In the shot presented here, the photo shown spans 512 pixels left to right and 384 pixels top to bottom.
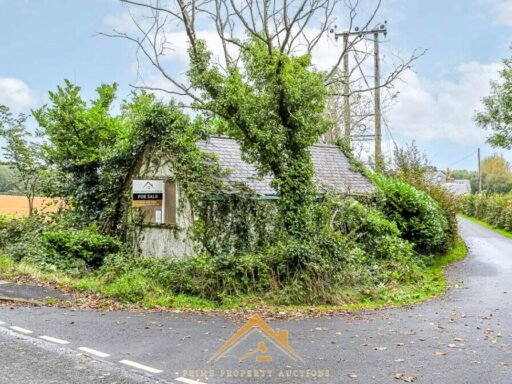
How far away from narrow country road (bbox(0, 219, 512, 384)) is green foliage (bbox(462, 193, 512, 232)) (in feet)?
67.7

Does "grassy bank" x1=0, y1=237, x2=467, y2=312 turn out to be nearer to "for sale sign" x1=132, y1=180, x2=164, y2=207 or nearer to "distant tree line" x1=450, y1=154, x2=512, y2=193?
"for sale sign" x1=132, y1=180, x2=164, y2=207

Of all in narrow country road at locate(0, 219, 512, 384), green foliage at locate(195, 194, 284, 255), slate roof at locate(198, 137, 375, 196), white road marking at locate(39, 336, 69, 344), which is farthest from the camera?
slate roof at locate(198, 137, 375, 196)

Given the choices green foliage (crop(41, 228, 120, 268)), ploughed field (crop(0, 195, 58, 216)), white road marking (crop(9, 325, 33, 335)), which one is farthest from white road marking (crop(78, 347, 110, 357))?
ploughed field (crop(0, 195, 58, 216))

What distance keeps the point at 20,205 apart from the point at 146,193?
34.7 ft

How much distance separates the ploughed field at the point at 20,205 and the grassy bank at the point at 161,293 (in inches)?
191

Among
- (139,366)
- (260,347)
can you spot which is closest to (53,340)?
(139,366)

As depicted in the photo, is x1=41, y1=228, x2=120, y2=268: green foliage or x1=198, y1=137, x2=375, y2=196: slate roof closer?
x1=41, y1=228, x2=120, y2=268: green foliage

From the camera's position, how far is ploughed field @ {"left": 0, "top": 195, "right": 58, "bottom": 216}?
18453 millimetres

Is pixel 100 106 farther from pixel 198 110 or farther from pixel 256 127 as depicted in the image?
pixel 256 127

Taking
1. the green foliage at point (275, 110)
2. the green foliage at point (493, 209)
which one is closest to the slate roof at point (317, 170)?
the green foliage at point (275, 110)

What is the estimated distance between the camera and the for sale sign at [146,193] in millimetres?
13680

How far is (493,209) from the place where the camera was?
35.2 meters

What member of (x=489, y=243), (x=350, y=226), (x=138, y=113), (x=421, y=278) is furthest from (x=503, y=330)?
(x=489, y=243)

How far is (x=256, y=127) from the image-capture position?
38.7 feet
